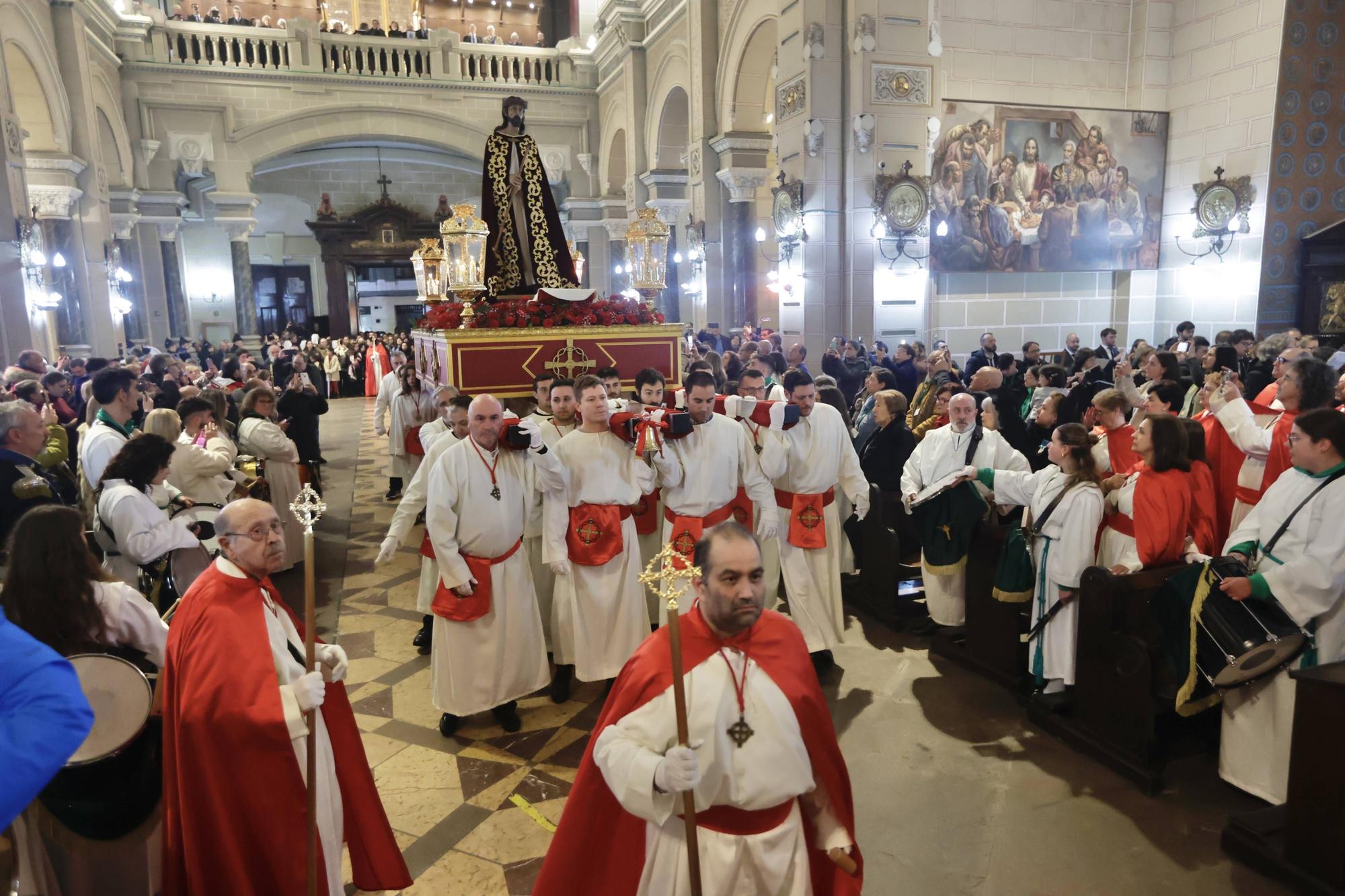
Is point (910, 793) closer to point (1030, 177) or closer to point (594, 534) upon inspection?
point (594, 534)

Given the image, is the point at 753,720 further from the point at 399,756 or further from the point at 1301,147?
the point at 1301,147

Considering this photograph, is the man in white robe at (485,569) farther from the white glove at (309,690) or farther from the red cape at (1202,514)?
the red cape at (1202,514)

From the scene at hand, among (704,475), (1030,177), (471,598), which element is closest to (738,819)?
(471,598)

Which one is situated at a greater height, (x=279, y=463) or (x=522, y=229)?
(x=522, y=229)

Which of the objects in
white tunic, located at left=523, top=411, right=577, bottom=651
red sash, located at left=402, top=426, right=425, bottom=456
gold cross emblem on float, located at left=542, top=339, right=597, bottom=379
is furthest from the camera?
red sash, located at left=402, top=426, right=425, bottom=456

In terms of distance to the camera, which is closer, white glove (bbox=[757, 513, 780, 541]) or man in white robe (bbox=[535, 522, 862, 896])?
man in white robe (bbox=[535, 522, 862, 896])

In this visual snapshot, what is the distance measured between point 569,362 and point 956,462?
3.20 metres

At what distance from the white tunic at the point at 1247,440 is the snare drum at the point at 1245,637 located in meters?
1.71

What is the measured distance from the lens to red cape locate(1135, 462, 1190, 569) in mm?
4082

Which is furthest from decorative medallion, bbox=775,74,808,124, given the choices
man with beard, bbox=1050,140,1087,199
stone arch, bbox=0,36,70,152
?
stone arch, bbox=0,36,70,152

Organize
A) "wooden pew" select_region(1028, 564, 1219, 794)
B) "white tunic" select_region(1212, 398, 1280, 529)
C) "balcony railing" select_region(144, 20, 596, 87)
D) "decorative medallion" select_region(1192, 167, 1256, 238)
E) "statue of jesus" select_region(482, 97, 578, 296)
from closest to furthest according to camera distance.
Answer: "wooden pew" select_region(1028, 564, 1219, 794) → "white tunic" select_region(1212, 398, 1280, 529) → "statue of jesus" select_region(482, 97, 578, 296) → "decorative medallion" select_region(1192, 167, 1256, 238) → "balcony railing" select_region(144, 20, 596, 87)

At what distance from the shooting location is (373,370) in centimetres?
2241

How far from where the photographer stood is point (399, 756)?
4.36 m

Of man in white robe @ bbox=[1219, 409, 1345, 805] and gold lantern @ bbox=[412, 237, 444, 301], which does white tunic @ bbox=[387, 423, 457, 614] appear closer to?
gold lantern @ bbox=[412, 237, 444, 301]
